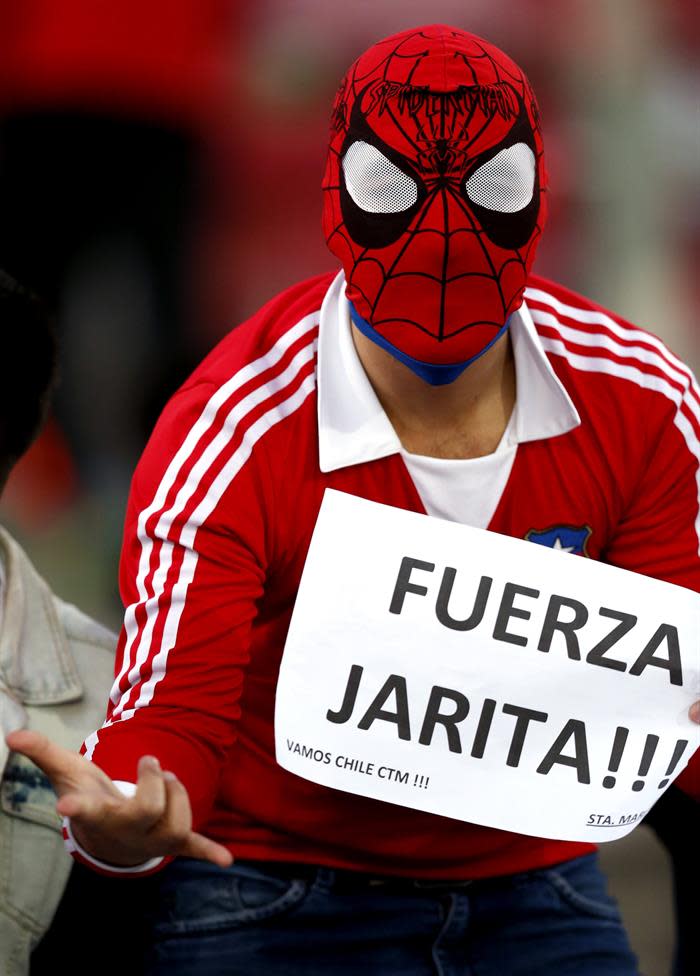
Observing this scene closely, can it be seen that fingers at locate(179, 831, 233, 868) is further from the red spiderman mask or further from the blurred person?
the red spiderman mask

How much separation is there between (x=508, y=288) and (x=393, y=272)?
0.47 ft

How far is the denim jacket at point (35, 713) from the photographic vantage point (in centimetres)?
212

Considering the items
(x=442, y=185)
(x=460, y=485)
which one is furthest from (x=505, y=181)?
(x=460, y=485)

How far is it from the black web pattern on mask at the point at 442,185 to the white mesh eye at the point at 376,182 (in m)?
0.02

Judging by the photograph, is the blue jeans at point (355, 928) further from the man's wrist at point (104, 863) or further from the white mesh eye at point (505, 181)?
the white mesh eye at point (505, 181)

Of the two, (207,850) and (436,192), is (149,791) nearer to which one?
(207,850)

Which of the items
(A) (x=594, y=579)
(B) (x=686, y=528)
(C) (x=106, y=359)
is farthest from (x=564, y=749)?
(C) (x=106, y=359)

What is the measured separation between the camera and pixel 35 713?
2.22 m

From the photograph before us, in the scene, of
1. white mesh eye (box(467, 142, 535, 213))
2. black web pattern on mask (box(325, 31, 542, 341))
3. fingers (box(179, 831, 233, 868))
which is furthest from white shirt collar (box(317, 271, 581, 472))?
fingers (box(179, 831, 233, 868))

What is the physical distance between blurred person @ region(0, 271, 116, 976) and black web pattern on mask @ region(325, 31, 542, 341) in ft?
1.55

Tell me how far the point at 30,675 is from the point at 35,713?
53mm

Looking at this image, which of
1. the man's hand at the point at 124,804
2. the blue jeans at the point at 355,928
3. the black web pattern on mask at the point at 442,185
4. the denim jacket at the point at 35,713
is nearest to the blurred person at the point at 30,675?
the denim jacket at the point at 35,713

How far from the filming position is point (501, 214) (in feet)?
6.62

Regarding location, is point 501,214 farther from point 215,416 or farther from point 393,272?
point 215,416
